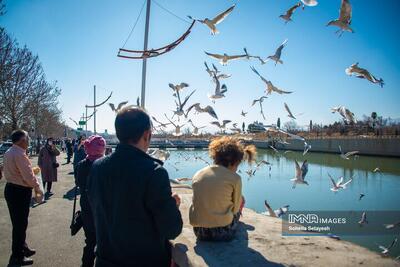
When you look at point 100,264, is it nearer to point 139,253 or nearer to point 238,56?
point 139,253

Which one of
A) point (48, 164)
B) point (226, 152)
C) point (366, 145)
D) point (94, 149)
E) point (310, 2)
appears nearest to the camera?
point (226, 152)

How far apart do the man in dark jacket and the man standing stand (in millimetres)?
2478

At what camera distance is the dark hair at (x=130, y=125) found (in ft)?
6.70

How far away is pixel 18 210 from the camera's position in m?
4.10

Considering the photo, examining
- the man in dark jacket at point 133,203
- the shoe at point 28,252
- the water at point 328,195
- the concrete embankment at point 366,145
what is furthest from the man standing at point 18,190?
the concrete embankment at point 366,145

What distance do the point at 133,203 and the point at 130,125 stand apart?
Answer: 48 centimetres

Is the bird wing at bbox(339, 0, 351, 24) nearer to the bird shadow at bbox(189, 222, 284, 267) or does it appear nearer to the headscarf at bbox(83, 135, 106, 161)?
the bird shadow at bbox(189, 222, 284, 267)

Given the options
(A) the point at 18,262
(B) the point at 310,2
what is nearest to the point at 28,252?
(A) the point at 18,262

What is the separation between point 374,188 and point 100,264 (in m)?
19.3

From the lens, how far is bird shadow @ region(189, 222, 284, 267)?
111 inches

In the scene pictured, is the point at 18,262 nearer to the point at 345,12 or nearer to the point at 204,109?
the point at 204,109

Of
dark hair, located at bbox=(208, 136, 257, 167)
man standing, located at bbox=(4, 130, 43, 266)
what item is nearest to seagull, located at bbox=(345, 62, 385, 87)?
dark hair, located at bbox=(208, 136, 257, 167)

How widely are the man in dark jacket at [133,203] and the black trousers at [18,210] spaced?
8.29 ft

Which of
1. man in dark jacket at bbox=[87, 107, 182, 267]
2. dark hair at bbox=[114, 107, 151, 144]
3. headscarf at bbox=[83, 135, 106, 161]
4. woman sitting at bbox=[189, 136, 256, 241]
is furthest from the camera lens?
headscarf at bbox=[83, 135, 106, 161]
